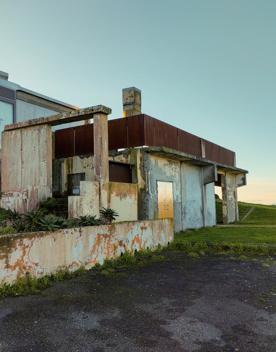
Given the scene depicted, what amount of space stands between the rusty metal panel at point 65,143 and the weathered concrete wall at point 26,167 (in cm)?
275

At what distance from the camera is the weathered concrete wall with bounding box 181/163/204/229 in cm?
1481

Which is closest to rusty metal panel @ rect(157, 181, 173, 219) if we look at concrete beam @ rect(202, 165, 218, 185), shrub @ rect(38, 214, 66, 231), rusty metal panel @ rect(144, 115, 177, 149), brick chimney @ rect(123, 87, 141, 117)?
rusty metal panel @ rect(144, 115, 177, 149)

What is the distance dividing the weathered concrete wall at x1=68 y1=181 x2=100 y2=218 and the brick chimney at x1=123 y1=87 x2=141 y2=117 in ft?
18.8

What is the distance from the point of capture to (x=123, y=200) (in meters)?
10.4

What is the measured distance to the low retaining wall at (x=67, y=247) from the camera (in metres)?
5.77

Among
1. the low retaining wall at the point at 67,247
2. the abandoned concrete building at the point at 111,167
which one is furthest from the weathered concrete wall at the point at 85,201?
the low retaining wall at the point at 67,247

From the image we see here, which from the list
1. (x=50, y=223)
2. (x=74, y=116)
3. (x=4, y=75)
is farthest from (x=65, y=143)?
(x=50, y=223)

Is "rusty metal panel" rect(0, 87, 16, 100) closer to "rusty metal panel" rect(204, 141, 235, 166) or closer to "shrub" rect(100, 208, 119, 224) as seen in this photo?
"shrub" rect(100, 208, 119, 224)

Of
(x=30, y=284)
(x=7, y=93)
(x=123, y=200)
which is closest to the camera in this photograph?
(x=30, y=284)

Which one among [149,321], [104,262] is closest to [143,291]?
[149,321]

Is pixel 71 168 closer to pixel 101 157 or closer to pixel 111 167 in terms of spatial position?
pixel 111 167

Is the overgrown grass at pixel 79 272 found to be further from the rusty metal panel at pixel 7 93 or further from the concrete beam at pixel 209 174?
the rusty metal panel at pixel 7 93

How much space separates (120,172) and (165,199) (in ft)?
7.81

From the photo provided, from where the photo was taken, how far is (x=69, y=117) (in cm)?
975
